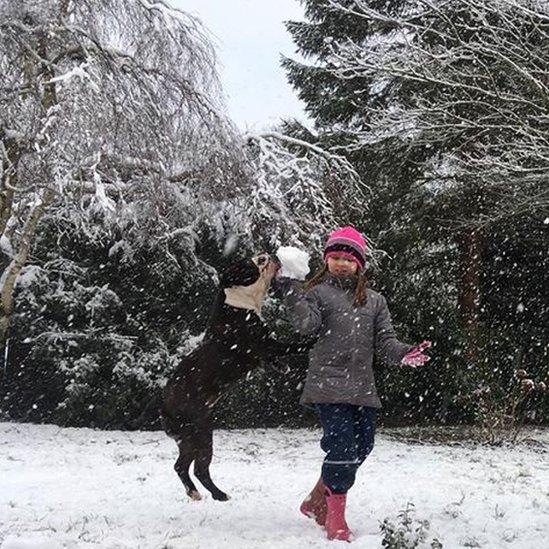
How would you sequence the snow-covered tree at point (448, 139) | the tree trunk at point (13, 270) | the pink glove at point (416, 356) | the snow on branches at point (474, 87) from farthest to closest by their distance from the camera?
1. the snow-covered tree at point (448, 139)
2. the snow on branches at point (474, 87)
3. the tree trunk at point (13, 270)
4. the pink glove at point (416, 356)

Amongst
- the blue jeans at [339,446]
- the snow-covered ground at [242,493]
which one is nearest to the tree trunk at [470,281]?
the snow-covered ground at [242,493]

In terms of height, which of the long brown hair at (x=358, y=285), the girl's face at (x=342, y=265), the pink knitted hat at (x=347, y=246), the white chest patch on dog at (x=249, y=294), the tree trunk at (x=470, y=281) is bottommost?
the white chest patch on dog at (x=249, y=294)

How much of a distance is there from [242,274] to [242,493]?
229 cm

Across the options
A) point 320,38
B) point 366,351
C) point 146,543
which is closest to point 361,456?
point 366,351

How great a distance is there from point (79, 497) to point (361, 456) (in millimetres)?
2622

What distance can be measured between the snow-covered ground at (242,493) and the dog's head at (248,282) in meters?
1.28

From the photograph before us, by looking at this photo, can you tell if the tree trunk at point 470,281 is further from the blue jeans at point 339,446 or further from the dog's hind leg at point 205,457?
the blue jeans at point 339,446

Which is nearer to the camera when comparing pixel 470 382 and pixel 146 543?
pixel 146 543

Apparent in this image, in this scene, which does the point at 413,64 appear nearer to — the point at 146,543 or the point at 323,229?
the point at 323,229

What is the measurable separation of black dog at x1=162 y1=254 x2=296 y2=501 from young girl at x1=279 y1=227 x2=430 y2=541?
0.23 meters

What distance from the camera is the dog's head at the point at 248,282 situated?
401 cm

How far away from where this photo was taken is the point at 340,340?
13.0 feet

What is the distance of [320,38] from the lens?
12.2 m

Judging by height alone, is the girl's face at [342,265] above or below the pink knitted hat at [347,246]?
below
